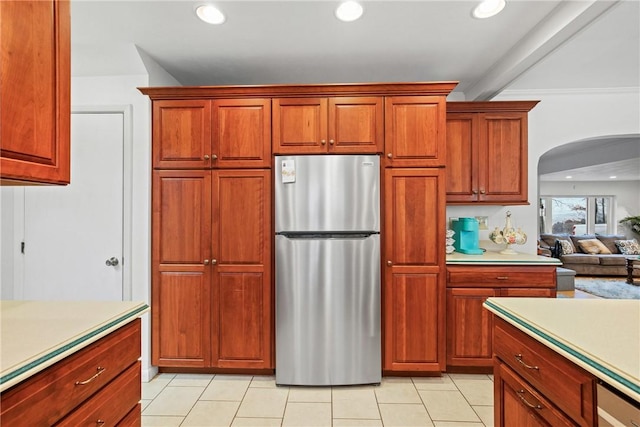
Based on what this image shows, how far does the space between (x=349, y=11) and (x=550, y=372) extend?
201 cm

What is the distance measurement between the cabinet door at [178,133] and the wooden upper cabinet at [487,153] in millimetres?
2084

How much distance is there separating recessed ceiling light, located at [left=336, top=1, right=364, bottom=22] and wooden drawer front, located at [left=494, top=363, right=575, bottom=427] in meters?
1.99

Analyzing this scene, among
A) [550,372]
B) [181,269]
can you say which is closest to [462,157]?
[550,372]

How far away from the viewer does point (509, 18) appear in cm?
191

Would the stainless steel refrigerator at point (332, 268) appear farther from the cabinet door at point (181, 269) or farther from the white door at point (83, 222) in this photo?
the white door at point (83, 222)

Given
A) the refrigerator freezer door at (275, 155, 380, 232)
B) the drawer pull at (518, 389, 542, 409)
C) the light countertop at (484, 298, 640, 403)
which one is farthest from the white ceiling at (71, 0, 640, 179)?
the drawer pull at (518, 389, 542, 409)

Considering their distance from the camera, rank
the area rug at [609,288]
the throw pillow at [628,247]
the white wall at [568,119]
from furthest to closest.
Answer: the throw pillow at [628,247]
the area rug at [609,288]
the white wall at [568,119]

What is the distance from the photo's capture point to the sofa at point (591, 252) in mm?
Result: 6918

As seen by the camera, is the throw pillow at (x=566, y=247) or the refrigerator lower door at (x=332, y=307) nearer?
the refrigerator lower door at (x=332, y=307)

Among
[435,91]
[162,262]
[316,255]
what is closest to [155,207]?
[162,262]

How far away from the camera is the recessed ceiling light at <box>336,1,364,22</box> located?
1.79m

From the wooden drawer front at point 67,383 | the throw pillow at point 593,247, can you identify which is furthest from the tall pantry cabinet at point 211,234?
the throw pillow at point 593,247

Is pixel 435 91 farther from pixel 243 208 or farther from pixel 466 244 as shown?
pixel 243 208

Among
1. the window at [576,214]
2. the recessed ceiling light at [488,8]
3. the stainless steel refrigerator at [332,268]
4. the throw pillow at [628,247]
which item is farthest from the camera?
the window at [576,214]
